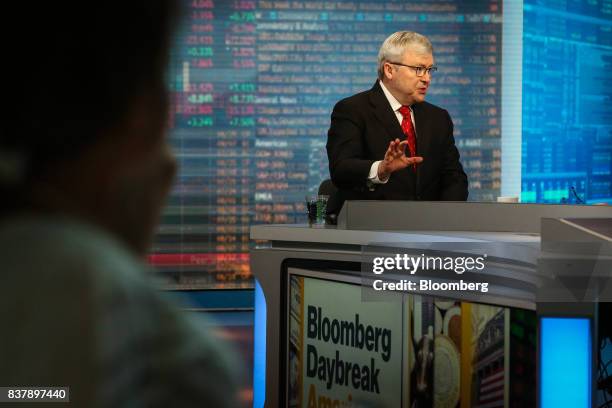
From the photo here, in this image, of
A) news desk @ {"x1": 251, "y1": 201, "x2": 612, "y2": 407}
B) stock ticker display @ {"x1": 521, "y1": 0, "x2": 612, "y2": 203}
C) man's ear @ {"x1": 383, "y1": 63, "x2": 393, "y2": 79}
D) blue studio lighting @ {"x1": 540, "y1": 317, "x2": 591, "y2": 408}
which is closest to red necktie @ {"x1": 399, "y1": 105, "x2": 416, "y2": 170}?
man's ear @ {"x1": 383, "y1": 63, "x2": 393, "y2": 79}

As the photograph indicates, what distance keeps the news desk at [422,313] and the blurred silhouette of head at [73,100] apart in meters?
1.79

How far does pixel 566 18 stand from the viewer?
7.23 meters

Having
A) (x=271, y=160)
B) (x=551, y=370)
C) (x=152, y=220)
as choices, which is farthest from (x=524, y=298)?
(x=271, y=160)

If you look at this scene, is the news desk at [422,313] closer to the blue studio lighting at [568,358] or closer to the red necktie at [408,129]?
the blue studio lighting at [568,358]

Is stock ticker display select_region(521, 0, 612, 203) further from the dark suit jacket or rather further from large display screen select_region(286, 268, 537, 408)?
large display screen select_region(286, 268, 537, 408)

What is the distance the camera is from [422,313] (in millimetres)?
2391

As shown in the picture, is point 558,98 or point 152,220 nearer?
point 152,220

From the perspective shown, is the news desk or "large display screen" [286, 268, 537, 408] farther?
"large display screen" [286, 268, 537, 408]

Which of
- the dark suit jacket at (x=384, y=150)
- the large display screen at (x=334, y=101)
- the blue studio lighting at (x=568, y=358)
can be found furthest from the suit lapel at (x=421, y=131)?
the large display screen at (x=334, y=101)

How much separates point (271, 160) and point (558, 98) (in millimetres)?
2173

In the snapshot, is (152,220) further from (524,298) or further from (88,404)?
(524,298)

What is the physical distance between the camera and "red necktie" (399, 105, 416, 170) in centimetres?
339

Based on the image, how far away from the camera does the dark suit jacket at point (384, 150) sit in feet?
10.7

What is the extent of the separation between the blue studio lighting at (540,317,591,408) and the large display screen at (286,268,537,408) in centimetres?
6
